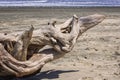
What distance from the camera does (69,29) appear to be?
8672mm

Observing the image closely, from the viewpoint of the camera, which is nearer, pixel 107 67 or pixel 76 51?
pixel 107 67

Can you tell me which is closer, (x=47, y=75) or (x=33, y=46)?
(x=33, y=46)

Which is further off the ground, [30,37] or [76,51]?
[30,37]

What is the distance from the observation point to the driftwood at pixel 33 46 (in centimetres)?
727

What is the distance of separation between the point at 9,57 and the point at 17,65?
0.68 feet

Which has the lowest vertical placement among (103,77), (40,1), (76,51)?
(40,1)

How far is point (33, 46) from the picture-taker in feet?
26.0

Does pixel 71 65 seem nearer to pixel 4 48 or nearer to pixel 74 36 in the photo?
pixel 74 36

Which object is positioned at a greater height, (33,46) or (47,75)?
Answer: (33,46)

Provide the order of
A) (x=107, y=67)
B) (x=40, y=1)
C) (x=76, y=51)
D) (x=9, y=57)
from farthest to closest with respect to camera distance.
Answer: (x=40, y=1) < (x=76, y=51) < (x=107, y=67) < (x=9, y=57)

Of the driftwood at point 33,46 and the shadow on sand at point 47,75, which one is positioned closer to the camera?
the driftwood at point 33,46

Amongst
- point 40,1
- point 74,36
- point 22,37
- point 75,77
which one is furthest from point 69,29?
point 40,1

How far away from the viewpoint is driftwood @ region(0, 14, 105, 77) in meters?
7.27

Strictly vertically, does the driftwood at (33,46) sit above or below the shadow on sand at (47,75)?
above
